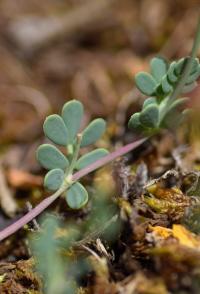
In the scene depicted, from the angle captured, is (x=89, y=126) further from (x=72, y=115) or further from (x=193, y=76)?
(x=193, y=76)

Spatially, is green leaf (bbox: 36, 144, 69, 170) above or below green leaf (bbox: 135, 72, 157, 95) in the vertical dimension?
below

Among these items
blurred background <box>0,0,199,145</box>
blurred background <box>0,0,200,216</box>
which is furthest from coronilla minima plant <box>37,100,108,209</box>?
blurred background <box>0,0,199,145</box>

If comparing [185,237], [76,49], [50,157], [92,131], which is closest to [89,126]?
[92,131]

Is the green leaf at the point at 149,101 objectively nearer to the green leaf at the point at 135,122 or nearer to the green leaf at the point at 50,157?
the green leaf at the point at 135,122

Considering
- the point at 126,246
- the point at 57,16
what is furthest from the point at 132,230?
the point at 57,16

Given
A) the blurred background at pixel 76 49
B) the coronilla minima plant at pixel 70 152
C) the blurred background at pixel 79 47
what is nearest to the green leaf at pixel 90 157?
the coronilla minima plant at pixel 70 152

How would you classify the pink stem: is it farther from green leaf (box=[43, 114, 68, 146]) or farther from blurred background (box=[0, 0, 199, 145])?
blurred background (box=[0, 0, 199, 145])
